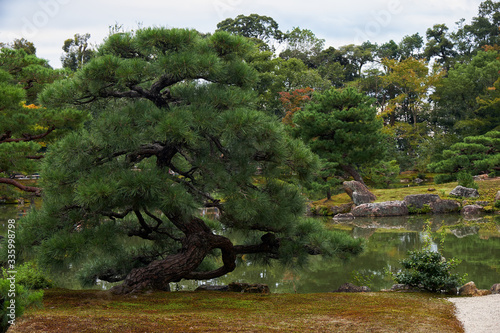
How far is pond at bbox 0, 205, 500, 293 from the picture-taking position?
5828mm

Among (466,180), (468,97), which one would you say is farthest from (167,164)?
(468,97)

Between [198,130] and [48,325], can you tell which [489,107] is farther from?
[48,325]

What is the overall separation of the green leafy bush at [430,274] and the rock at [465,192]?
10.9m

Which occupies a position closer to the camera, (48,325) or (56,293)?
(48,325)

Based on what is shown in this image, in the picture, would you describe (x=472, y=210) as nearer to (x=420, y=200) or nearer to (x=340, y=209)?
(x=420, y=200)

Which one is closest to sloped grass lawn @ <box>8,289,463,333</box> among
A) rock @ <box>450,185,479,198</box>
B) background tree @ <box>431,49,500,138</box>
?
rock @ <box>450,185,479,198</box>

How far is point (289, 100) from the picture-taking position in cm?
2022

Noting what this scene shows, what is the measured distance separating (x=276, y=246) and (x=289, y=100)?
52.9ft

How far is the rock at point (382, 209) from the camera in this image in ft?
46.3

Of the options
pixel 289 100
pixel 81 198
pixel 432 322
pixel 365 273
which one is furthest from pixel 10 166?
pixel 289 100

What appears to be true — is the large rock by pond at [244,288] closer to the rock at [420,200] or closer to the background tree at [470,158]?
the rock at [420,200]

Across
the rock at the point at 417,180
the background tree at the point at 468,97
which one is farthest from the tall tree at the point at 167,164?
the background tree at the point at 468,97

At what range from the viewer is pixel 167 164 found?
432cm

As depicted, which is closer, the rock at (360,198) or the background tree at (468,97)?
the rock at (360,198)
